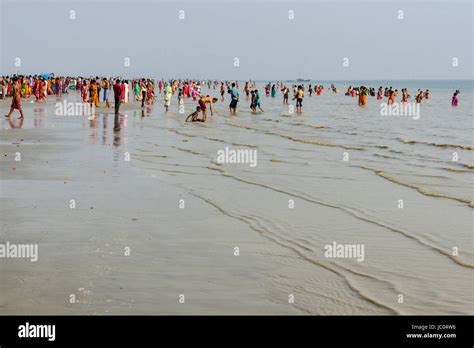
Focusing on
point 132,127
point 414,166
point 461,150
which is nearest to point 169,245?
point 414,166

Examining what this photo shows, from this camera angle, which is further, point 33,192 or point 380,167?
point 380,167

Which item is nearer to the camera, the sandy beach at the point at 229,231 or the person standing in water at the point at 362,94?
the sandy beach at the point at 229,231

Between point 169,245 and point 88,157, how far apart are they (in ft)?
28.8

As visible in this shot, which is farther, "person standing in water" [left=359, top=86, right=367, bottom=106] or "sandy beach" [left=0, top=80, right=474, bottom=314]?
"person standing in water" [left=359, top=86, right=367, bottom=106]

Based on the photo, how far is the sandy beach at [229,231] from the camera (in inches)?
245

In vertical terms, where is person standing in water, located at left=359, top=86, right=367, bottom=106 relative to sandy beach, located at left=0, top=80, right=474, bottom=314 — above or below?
above

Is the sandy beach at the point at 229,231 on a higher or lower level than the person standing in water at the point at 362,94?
lower

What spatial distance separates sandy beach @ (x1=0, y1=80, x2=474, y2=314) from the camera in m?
6.23

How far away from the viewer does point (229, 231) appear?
29.6 ft

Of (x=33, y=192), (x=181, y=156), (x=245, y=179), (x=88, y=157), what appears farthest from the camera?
(x=181, y=156)

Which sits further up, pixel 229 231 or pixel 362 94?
pixel 362 94
